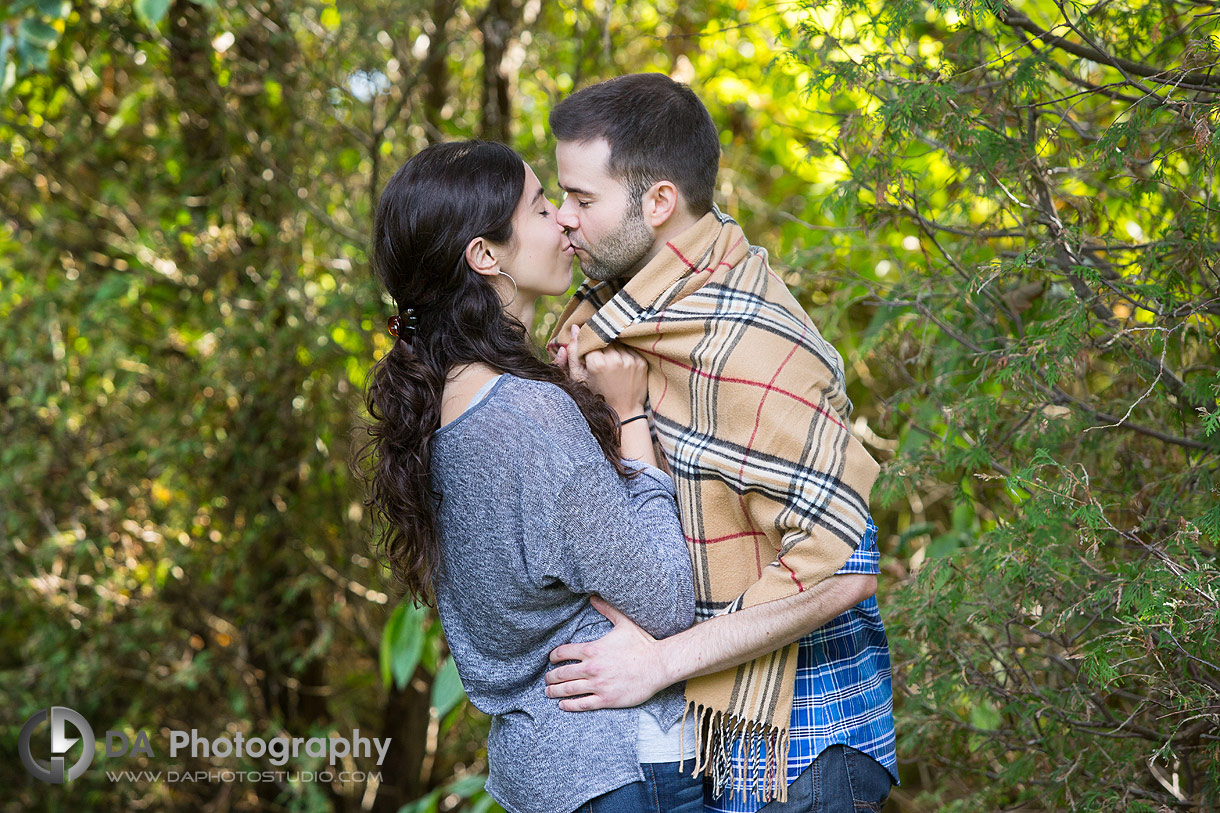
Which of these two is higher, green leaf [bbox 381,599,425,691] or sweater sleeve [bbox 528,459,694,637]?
sweater sleeve [bbox 528,459,694,637]

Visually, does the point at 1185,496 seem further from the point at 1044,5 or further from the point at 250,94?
the point at 250,94

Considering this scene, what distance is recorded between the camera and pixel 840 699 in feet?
5.12

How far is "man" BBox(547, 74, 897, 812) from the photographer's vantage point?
4.78 ft

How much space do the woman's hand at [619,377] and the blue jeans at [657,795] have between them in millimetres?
568

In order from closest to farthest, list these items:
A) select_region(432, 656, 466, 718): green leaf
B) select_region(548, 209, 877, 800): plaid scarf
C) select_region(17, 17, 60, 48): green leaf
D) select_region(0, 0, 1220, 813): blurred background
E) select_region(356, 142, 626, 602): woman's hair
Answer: select_region(548, 209, 877, 800): plaid scarf, select_region(356, 142, 626, 602): woman's hair, select_region(432, 656, 466, 718): green leaf, select_region(17, 17, 60, 48): green leaf, select_region(0, 0, 1220, 813): blurred background

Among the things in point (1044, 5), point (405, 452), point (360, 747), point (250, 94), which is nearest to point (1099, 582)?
point (405, 452)

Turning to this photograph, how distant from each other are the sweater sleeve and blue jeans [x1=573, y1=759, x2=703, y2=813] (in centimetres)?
21

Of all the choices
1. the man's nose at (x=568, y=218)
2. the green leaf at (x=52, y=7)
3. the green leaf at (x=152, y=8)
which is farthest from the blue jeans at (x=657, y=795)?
the green leaf at (x=52, y=7)

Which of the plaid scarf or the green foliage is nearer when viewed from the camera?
the plaid scarf

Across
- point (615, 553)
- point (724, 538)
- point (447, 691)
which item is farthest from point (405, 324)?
point (447, 691)

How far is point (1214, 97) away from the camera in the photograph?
1612 mm

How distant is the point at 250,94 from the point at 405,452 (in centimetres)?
247

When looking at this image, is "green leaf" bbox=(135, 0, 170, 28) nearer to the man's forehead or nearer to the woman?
the woman

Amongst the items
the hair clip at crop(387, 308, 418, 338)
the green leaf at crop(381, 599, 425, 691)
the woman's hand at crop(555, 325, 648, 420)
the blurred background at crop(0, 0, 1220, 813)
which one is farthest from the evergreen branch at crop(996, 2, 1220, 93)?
the green leaf at crop(381, 599, 425, 691)
